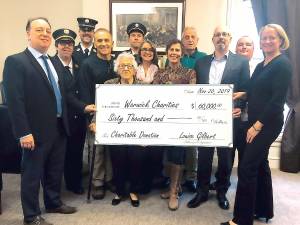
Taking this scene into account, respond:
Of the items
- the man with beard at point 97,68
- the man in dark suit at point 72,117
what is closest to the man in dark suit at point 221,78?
the man with beard at point 97,68

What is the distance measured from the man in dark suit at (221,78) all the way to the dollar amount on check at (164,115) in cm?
16

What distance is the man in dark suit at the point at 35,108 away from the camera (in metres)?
2.22

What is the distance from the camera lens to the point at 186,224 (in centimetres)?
253

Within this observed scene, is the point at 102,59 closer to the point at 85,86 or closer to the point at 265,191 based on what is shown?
the point at 85,86

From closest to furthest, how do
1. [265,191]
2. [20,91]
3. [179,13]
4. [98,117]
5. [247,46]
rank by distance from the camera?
1. [20,91]
2. [265,191]
3. [98,117]
4. [247,46]
5. [179,13]

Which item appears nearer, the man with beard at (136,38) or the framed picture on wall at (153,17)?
the man with beard at (136,38)

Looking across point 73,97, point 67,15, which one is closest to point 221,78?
point 73,97

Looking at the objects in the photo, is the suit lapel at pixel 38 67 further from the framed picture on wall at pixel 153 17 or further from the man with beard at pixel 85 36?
the framed picture on wall at pixel 153 17

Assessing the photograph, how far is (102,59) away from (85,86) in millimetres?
282

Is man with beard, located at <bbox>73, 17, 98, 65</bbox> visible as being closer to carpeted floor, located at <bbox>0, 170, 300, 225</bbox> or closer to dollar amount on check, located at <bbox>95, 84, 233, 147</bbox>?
dollar amount on check, located at <bbox>95, 84, 233, 147</bbox>

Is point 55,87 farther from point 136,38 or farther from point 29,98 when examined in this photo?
point 136,38

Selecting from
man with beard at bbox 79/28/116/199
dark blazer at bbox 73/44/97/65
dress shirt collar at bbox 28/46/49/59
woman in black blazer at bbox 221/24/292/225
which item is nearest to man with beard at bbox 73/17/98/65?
dark blazer at bbox 73/44/97/65

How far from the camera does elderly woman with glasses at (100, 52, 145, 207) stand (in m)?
2.70

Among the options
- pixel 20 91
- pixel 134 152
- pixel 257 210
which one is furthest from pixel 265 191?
pixel 20 91
